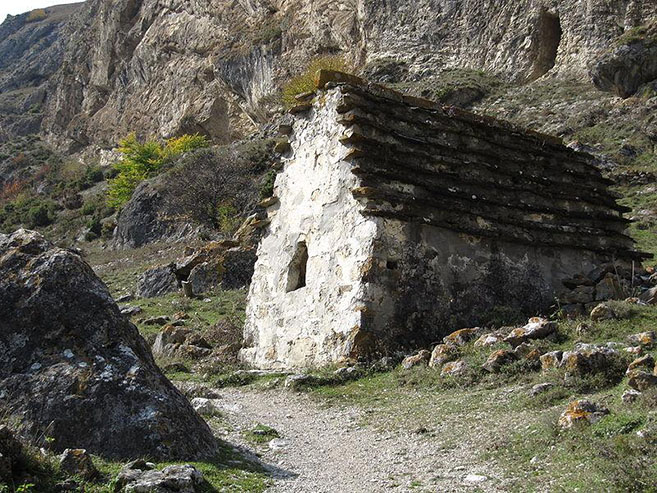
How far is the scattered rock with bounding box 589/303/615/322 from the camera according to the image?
8.61 meters

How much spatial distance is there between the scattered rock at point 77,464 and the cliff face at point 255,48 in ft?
119

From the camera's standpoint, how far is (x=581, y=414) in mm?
5434

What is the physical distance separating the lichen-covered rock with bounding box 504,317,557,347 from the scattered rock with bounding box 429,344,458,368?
0.66 m

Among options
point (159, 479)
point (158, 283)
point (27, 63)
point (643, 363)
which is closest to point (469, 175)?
point (643, 363)

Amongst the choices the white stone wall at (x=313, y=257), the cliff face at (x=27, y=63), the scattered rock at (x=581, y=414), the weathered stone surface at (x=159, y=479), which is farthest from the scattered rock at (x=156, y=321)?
the cliff face at (x=27, y=63)

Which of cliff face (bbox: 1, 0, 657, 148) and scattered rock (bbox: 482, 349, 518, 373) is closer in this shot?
scattered rock (bbox: 482, 349, 518, 373)

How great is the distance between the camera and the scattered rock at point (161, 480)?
4.30 meters

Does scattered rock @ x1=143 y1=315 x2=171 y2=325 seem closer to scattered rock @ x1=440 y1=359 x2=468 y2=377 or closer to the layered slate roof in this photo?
the layered slate roof

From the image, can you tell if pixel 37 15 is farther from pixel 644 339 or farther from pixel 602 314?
pixel 644 339

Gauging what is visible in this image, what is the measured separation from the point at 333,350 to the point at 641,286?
5.36m

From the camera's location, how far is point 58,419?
16.7 feet

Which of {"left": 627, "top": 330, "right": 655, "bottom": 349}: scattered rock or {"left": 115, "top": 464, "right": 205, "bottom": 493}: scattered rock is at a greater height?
{"left": 627, "top": 330, "right": 655, "bottom": 349}: scattered rock

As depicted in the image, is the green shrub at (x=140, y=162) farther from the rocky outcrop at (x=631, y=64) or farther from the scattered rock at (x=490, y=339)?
the scattered rock at (x=490, y=339)

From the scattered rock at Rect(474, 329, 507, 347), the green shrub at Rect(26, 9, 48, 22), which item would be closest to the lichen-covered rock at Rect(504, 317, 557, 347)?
the scattered rock at Rect(474, 329, 507, 347)
